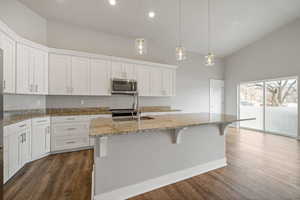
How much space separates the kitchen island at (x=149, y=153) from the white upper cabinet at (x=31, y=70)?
1.97 metres

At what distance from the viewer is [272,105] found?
4.91m

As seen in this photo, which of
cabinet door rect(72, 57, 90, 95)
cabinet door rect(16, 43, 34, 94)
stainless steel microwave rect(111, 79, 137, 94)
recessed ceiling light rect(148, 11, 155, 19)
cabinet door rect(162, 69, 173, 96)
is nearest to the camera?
cabinet door rect(16, 43, 34, 94)

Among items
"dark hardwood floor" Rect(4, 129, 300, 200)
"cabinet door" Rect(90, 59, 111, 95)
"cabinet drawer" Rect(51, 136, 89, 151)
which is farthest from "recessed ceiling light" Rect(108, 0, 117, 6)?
"dark hardwood floor" Rect(4, 129, 300, 200)

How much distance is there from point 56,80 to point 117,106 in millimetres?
1708

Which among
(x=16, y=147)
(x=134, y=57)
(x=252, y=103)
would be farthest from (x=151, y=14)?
(x=252, y=103)

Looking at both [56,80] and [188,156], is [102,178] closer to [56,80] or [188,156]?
[188,156]

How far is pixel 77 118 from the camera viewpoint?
10.5ft

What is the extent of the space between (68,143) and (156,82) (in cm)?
295

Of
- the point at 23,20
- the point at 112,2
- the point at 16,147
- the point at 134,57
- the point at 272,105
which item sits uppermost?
the point at 112,2

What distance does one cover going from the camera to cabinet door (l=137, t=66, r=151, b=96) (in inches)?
164

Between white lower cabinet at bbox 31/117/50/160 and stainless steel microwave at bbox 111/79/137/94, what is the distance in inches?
64.7

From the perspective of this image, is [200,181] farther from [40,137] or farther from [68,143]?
[40,137]

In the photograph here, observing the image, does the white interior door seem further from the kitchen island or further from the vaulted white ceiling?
the kitchen island

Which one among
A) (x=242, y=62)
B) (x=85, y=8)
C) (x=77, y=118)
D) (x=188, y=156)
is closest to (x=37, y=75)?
(x=77, y=118)
